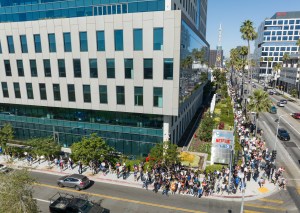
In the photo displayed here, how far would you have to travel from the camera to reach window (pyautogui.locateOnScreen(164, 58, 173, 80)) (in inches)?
1263

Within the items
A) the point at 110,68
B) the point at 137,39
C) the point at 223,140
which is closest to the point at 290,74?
the point at 223,140

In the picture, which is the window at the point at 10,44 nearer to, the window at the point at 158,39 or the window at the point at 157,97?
the window at the point at 158,39

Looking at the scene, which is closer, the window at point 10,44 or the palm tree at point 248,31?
the window at point 10,44

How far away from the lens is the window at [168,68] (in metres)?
32.1

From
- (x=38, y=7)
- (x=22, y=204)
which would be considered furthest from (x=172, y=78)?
(x=38, y=7)

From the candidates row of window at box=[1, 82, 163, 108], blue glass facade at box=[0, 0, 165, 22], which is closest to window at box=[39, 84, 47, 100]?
row of window at box=[1, 82, 163, 108]

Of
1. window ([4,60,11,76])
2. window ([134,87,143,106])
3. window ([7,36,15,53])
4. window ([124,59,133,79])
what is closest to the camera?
window ([124,59,133,79])

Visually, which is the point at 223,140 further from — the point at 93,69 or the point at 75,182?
the point at 93,69

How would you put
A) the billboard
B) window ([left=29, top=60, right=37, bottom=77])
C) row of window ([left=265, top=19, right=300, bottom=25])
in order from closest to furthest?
the billboard
window ([left=29, top=60, right=37, bottom=77])
row of window ([left=265, top=19, right=300, bottom=25])

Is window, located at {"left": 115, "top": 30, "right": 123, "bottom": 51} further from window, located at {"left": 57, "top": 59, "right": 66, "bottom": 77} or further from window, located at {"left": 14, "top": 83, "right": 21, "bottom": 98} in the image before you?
window, located at {"left": 14, "top": 83, "right": 21, "bottom": 98}

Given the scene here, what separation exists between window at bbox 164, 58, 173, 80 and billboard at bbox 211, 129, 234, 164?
425 inches

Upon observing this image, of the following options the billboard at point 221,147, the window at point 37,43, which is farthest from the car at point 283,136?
the window at point 37,43

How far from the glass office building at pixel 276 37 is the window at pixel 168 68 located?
442 feet

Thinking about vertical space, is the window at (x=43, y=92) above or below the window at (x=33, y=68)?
below
